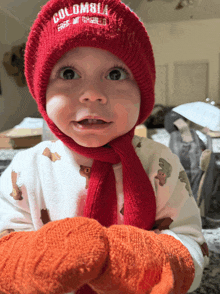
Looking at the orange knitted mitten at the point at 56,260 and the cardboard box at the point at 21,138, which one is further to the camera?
the cardboard box at the point at 21,138

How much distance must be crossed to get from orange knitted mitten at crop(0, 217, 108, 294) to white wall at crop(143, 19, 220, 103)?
8.02 ft

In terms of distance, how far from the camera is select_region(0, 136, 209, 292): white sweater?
354mm

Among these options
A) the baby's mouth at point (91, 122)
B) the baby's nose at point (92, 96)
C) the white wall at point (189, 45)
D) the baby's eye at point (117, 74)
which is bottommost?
the baby's mouth at point (91, 122)

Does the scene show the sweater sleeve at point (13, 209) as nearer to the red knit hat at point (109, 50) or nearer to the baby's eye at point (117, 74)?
the red knit hat at point (109, 50)

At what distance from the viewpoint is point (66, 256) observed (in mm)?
215

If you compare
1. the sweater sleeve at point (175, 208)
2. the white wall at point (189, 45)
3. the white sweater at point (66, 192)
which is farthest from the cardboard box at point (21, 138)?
the white wall at point (189, 45)

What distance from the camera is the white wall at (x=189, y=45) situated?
241cm

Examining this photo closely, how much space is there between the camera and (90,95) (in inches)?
11.5

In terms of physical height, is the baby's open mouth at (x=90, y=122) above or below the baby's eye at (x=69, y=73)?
below

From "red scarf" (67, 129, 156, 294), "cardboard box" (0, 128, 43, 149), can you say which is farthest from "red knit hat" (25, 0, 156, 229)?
"cardboard box" (0, 128, 43, 149)

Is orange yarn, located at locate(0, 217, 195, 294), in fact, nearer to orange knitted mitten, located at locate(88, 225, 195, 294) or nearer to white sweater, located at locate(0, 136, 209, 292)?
orange knitted mitten, located at locate(88, 225, 195, 294)

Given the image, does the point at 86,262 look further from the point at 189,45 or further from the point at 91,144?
the point at 189,45

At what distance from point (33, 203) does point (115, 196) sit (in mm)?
141

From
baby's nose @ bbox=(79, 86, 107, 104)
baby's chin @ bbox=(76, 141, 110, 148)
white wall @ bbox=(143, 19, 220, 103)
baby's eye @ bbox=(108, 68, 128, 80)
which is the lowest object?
baby's chin @ bbox=(76, 141, 110, 148)
